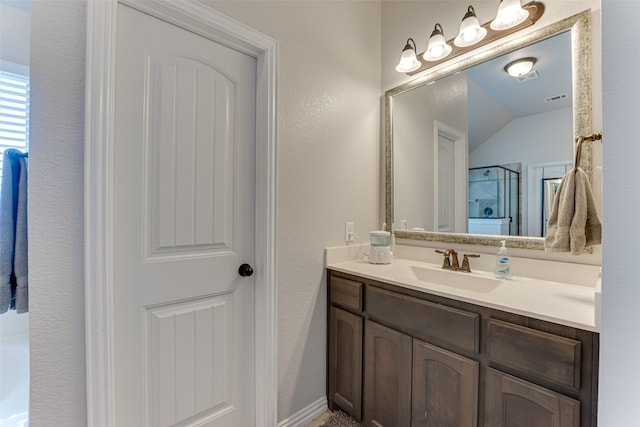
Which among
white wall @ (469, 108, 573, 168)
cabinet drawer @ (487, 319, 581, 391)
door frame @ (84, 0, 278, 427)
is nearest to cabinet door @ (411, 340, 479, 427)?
cabinet drawer @ (487, 319, 581, 391)

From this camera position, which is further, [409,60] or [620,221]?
[409,60]

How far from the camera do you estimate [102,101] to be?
0.98 m

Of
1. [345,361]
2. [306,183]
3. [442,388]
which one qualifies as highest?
[306,183]

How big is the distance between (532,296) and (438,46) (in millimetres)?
1377

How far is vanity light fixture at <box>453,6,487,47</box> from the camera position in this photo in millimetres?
1437

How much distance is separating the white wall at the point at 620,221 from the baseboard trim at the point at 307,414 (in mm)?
1424

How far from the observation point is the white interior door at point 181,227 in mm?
1107

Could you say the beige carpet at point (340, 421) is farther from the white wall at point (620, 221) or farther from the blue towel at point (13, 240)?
the blue towel at point (13, 240)

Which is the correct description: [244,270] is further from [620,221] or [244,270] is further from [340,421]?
[620,221]

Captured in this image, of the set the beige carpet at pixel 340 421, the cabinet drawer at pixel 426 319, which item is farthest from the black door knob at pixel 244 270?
the beige carpet at pixel 340 421

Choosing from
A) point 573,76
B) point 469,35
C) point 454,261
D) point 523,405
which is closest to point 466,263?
point 454,261

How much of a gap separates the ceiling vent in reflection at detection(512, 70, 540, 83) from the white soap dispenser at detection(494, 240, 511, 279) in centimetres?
83

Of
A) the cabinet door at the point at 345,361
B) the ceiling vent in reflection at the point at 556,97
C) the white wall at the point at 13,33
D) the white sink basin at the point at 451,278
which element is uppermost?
the white wall at the point at 13,33

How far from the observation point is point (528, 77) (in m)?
1.38
